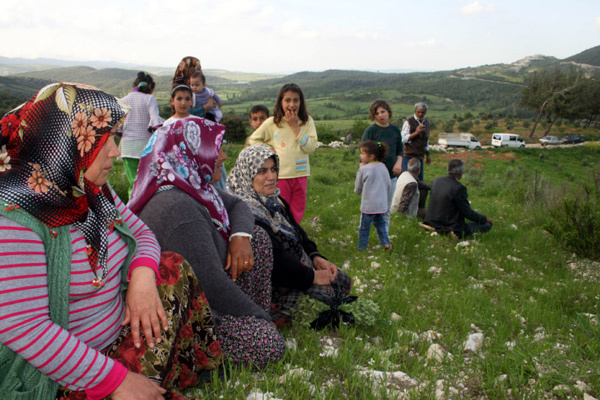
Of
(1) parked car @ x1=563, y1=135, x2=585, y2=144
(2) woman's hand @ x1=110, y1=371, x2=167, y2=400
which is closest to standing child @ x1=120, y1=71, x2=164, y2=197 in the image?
(2) woman's hand @ x1=110, y1=371, x2=167, y2=400

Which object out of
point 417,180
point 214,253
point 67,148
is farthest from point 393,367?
point 417,180

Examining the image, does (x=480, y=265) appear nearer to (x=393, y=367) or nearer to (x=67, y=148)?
(x=393, y=367)

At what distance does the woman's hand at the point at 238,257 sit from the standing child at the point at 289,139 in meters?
2.47

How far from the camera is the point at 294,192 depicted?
5285 millimetres

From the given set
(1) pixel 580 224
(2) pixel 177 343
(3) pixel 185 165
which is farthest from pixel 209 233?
(1) pixel 580 224

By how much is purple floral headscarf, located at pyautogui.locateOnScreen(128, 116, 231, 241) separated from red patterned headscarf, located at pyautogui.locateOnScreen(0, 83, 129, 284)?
2.52 ft

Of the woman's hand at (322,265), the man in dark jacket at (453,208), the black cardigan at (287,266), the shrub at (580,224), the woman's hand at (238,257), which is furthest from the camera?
the man in dark jacket at (453,208)

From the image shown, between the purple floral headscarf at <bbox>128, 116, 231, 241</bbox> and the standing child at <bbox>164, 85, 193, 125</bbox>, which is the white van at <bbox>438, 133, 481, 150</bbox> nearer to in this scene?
the standing child at <bbox>164, 85, 193, 125</bbox>

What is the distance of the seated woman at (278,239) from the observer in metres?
3.09

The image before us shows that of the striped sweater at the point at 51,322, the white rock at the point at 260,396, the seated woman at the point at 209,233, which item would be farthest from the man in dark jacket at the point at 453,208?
the striped sweater at the point at 51,322

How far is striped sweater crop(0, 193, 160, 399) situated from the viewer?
4.43 ft

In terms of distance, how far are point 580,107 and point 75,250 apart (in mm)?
78070

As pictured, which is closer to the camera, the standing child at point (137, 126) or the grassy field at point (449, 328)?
the grassy field at point (449, 328)

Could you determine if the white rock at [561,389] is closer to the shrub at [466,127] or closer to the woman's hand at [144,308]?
the woman's hand at [144,308]
